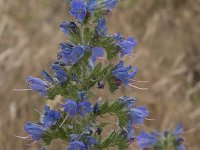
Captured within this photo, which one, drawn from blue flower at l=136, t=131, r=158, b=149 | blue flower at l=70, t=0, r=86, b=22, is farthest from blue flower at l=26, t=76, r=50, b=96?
A: blue flower at l=136, t=131, r=158, b=149

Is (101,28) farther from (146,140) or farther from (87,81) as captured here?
(146,140)

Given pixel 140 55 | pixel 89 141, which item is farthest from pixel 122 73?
pixel 140 55

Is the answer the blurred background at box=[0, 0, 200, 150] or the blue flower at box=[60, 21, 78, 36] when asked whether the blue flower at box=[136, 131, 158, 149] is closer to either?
the blurred background at box=[0, 0, 200, 150]

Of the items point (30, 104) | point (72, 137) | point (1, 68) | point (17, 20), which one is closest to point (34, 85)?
point (72, 137)

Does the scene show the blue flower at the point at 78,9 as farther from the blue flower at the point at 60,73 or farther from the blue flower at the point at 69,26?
the blue flower at the point at 60,73

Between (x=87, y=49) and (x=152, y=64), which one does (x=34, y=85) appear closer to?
(x=87, y=49)

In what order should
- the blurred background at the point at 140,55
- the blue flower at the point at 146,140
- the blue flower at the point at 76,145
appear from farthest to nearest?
the blurred background at the point at 140,55 → the blue flower at the point at 146,140 → the blue flower at the point at 76,145

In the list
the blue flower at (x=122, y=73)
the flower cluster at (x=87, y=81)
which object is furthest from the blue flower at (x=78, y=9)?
the blue flower at (x=122, y=73)
